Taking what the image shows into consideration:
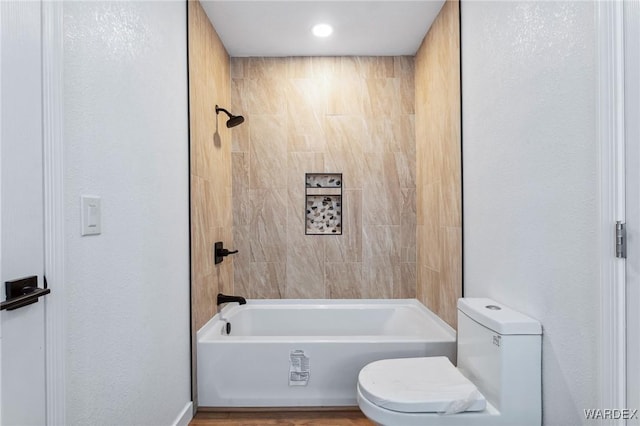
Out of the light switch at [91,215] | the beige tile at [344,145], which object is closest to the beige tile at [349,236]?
the beige tile at [344,145]

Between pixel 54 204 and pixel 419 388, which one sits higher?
pixel 54 204

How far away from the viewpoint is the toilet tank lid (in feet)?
4.56

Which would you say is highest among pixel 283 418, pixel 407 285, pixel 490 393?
pixel 407 285

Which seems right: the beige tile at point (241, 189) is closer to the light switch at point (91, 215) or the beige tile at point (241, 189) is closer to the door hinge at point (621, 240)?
the light switch at point (91, 215)

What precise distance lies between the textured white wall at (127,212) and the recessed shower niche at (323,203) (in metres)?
1.17

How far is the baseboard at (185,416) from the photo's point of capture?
6.18ft

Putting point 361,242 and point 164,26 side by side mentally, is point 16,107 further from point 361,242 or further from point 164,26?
point 361,242

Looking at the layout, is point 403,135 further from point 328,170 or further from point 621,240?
point 621,240

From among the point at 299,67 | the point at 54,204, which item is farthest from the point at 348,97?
the point at 54,204

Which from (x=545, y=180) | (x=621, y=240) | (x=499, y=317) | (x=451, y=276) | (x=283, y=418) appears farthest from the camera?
Answer: (x=451, y=276)

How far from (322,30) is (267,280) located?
6.33 ft

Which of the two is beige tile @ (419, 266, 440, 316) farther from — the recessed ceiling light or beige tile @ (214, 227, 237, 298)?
the recessed ceiling light

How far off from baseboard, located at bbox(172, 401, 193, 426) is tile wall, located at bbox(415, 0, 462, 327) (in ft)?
5.15

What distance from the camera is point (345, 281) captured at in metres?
3.01
